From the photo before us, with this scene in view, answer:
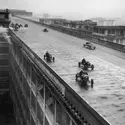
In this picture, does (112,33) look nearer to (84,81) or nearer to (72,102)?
(84,81)

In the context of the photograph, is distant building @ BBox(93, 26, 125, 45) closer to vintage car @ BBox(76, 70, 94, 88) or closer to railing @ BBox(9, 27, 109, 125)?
railing @ BBox(9, 27, 109, 125)

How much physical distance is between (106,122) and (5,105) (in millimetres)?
30765

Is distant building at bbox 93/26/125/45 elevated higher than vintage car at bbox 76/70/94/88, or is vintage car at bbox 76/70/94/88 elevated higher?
distant building at bbox 93/26/125/45

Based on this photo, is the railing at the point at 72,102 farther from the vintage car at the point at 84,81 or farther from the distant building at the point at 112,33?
the distant building at the point at 112,33

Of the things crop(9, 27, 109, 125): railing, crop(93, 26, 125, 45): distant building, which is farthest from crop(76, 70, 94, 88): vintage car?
crop(93, 26, 125, 45): distant building

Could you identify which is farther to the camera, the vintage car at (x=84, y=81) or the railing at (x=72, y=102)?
the vintage car at (x=84, y=81)

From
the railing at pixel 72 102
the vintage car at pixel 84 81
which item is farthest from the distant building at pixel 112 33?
the vintage car at pixel 84 81

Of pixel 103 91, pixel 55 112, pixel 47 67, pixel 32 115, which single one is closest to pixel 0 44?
pixel 32 115

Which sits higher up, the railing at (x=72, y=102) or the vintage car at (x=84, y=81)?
the vintage car at (x=84, y=81)

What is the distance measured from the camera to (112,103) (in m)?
10.3

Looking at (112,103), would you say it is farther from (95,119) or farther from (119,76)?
(119,76)

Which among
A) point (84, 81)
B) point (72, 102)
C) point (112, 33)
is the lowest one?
point (72, 102)

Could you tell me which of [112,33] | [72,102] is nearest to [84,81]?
[72,102]

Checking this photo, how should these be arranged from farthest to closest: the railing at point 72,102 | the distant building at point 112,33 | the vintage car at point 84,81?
the distant building at point 112,33 < the vintage car at point 84,81 < the railing at point 72,102
